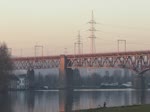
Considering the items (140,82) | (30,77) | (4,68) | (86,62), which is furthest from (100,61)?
(4,68)

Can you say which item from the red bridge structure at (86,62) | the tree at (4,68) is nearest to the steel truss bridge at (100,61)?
A: the red bridge structure at (86,62)

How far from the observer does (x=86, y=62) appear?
145m

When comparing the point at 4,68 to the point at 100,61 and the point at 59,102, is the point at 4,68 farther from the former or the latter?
the point at 100,61

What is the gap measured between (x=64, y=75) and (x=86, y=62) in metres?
8.85

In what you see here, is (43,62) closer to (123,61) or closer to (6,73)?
(123,61)

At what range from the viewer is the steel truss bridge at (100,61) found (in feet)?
A: 436


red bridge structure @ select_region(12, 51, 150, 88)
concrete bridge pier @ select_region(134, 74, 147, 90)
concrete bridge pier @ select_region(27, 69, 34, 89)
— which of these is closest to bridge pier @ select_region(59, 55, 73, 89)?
red bridge structure @ select_region(12, 51, 150, 88)

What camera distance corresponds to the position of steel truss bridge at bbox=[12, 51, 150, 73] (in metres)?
133

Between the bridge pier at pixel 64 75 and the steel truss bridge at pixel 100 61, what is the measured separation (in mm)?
1165

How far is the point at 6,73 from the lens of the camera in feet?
286

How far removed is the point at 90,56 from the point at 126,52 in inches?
483

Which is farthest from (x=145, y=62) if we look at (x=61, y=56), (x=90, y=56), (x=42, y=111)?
(x=42, y=111)

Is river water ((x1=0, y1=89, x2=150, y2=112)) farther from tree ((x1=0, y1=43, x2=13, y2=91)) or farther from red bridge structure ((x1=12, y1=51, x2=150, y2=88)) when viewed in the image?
red bridge structure ((x1=12, y1=51, x2=150, y2=88))

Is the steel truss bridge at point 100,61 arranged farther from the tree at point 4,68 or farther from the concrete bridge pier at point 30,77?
the tree at point 4,68
